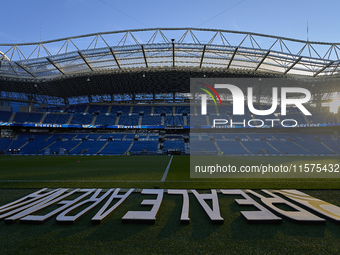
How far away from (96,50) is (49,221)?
30091 millimetres

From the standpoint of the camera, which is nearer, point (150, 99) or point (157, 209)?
point (157, 209)

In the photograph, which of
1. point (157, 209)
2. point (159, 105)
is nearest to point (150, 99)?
point (159, 105)

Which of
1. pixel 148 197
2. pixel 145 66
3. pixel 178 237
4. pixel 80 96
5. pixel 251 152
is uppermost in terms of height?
pixel 145 66

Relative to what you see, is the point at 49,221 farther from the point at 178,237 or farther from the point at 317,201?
the point at 317,201

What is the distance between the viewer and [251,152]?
38.3 m

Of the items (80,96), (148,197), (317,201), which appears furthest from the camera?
(80,96)

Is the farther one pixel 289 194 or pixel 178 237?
pixel 289 194

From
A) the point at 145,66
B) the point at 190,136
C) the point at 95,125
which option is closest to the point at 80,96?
the point at 95,125

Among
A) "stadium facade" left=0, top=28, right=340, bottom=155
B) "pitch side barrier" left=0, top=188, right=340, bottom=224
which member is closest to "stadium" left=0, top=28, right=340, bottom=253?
"stadium facade" left=0, top=28, right=340, bottom=155

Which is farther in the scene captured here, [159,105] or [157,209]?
[159,105]

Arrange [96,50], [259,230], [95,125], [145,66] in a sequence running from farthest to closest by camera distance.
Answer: [95,125] < [145,66] < [96,50] < [259,230]

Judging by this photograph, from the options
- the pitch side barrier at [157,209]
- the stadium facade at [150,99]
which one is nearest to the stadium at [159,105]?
the stadium facade at [150,99]

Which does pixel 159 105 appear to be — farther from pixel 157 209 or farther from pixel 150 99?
pixel 157 209

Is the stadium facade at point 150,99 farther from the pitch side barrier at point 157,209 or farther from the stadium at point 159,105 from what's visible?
the pitch side barrier at point 157,209
